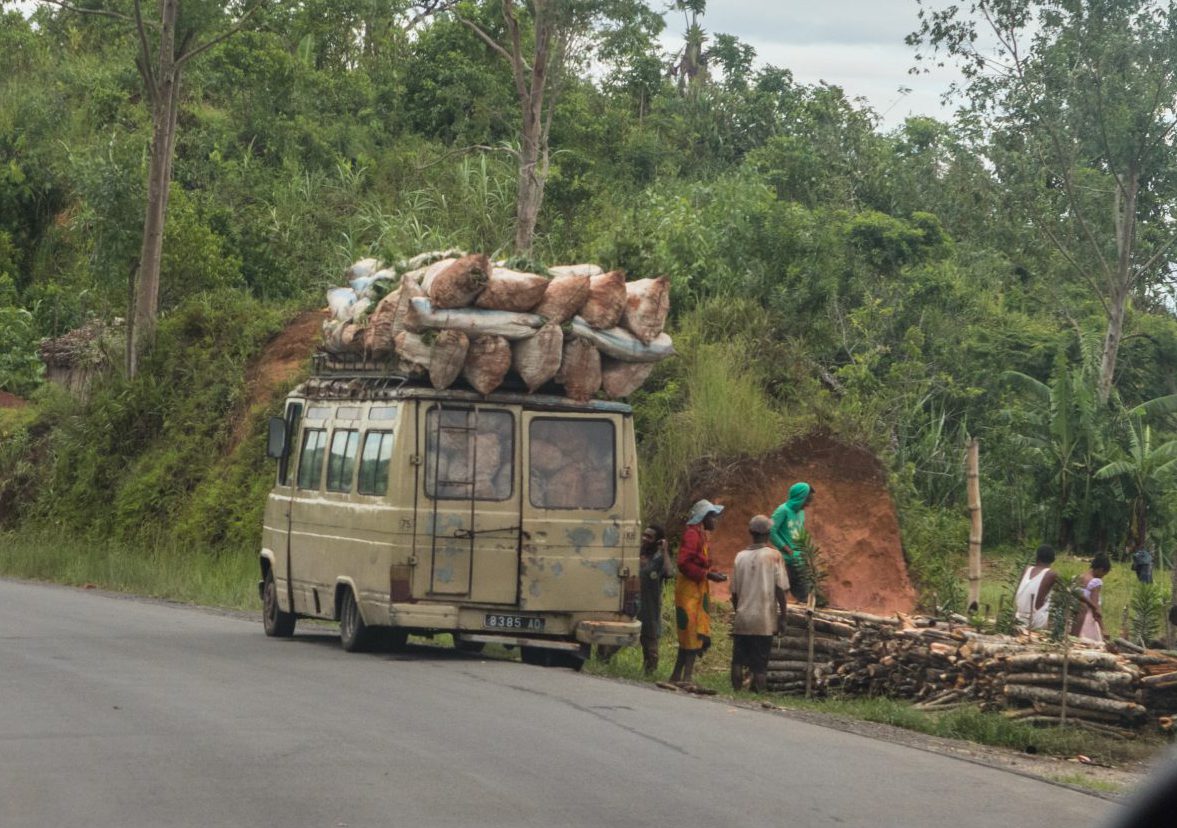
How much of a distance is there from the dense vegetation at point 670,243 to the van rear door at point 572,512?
7.50m

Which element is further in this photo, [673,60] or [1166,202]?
[673,60]

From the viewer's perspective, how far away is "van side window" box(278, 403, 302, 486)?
16.8 m

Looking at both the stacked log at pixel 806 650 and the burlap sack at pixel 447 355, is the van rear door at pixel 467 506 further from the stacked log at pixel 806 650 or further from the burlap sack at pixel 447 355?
the stacked log at pixel 806 650

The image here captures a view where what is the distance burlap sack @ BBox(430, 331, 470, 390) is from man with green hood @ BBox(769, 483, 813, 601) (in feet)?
12.4

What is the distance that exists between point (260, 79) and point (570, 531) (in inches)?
1208

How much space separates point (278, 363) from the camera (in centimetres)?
3041

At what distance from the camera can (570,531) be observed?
14.6m

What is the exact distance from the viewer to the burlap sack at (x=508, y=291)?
1456 cm

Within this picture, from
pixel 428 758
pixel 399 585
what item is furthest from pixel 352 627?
pixel 428 758

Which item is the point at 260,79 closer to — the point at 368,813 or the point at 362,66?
the point at 362,66

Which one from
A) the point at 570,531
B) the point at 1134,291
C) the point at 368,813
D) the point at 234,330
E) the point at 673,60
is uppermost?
the point at 673,60

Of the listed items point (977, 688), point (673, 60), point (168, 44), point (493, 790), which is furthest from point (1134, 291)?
point (493, 790)

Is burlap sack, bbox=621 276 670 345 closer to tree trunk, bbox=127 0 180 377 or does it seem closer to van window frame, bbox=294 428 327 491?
van window frame, bbox=294 428 327 491

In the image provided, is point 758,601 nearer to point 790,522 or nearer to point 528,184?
point 790,522
